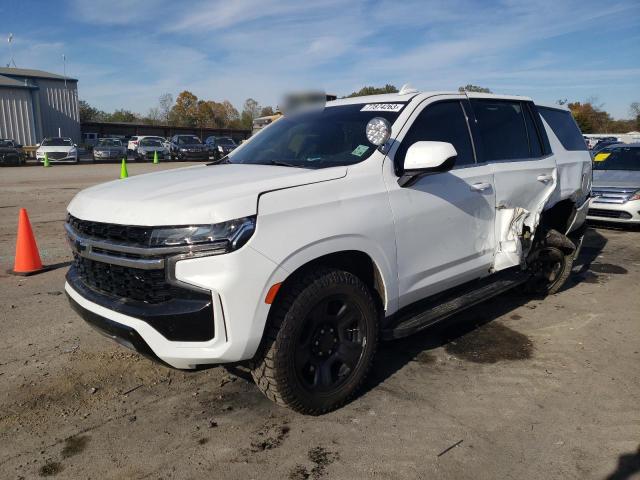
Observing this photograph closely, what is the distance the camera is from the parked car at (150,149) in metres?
33.0

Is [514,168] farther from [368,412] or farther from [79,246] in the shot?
[79,246]

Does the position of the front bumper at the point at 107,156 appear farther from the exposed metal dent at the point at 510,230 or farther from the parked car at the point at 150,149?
the exposed metal dent at the point at 510,230

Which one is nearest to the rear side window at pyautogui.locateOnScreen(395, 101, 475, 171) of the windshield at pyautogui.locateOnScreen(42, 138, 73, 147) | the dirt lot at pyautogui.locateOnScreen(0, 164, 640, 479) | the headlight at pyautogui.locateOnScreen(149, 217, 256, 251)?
the headlight at pyautogui.locateOnScreen(149, 217, 256, 251)

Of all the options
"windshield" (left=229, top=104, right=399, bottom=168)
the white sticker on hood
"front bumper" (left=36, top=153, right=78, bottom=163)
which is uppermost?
the white sticker on hood

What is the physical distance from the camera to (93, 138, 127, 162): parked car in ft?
105

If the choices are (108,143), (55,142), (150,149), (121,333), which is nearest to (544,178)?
(121,333)

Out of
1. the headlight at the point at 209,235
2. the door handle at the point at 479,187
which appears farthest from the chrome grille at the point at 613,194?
the headlight at the point at 209,235

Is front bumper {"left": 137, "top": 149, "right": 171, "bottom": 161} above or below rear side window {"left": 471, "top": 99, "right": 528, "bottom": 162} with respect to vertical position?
below

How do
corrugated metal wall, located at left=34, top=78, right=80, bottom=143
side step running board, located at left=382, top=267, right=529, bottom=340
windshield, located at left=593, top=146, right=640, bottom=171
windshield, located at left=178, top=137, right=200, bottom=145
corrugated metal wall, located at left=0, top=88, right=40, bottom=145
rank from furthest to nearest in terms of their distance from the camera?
corrugated metal wall, located at left=34, top=78, right=80, bottom=143 → corrugated metal wall, located at left=0, top=88, right=40, bottom=145 → windshield, located at left=178, top=137, right=200, bottom=145 → windshield, located at left=593, top=146, right=640, bottom=171 → side step running board, located at left=382, top=267, right=529, bottom=340

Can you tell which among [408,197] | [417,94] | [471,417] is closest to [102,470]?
[471,417]

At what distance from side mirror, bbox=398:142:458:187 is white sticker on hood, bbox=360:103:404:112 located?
542 millimetres

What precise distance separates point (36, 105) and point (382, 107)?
154 ft

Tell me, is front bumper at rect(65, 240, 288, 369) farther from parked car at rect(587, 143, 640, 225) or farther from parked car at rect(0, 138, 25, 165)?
parked car at rect(0, 138, 25, 165)

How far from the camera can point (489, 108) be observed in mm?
4434
